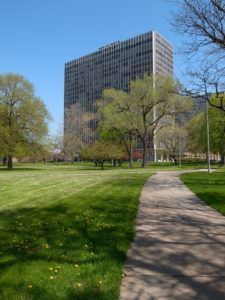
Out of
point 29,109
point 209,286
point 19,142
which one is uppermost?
point 29,109

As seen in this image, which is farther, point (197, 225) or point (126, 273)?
point (197, 225)

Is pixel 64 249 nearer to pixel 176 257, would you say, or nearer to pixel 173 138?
pixel 176 257

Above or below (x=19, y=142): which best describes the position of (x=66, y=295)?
below

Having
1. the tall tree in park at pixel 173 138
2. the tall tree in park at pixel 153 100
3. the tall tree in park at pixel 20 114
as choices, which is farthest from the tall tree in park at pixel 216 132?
the tall tree in park at pixel 20 114

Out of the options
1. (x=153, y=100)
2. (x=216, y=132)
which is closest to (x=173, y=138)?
(x=216, y=132)

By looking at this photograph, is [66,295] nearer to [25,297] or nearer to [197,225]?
[25,297]

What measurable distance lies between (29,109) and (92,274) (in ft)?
181

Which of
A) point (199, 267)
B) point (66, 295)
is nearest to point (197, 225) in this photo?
point (199, 267)

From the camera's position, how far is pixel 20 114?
193 ft

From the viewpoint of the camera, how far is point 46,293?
4766 mm

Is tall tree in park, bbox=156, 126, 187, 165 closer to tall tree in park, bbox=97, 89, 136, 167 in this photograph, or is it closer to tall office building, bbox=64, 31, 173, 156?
tall office building, bbox=64, 31, 173, 156

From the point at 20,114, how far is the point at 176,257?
54736 mm

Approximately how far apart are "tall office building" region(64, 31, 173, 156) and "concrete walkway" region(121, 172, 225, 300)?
75689 millimetres

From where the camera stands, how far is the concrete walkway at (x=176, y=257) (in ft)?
16.3
